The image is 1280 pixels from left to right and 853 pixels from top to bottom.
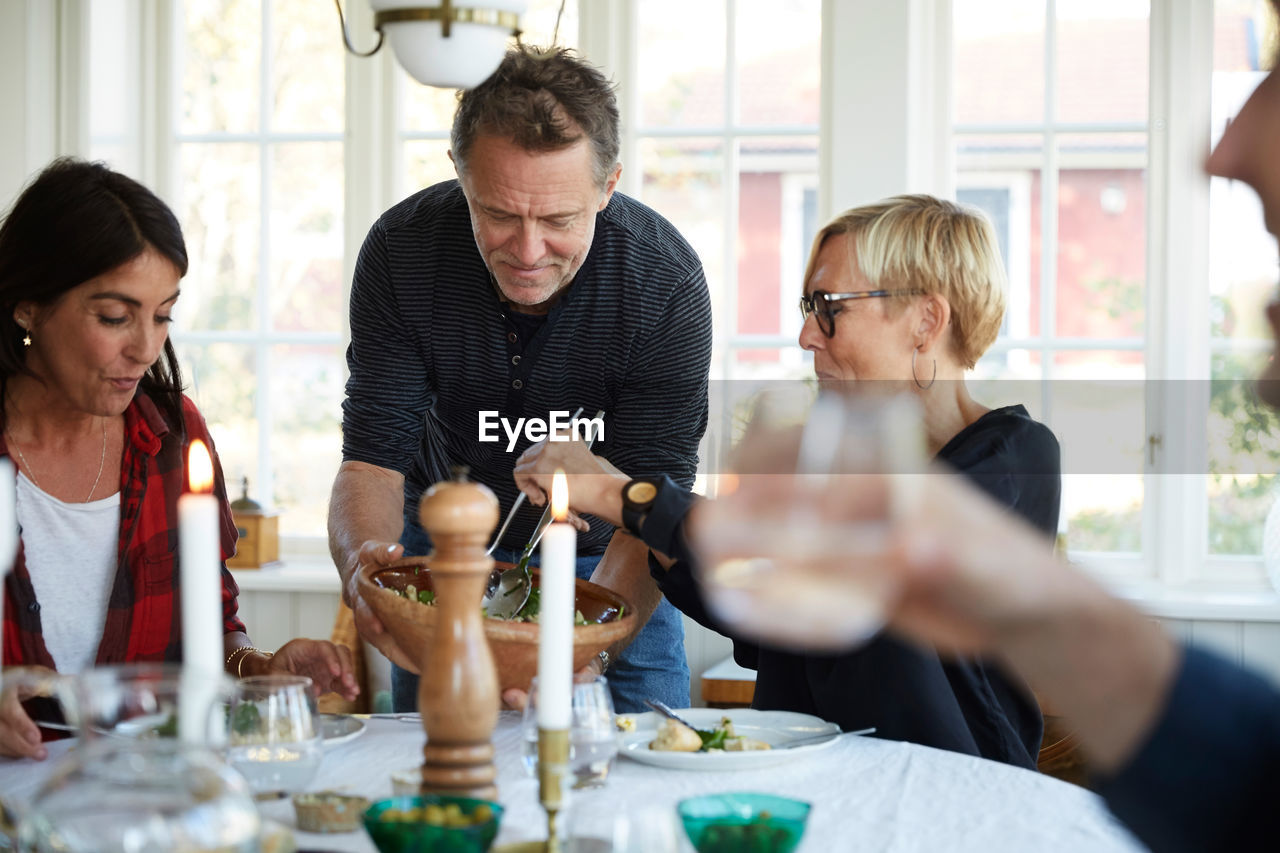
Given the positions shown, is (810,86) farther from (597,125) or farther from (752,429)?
(752,429)

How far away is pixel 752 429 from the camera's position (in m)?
1.17

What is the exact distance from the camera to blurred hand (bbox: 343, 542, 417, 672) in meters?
1.56

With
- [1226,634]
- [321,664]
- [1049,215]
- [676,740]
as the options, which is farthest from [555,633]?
[1049,215]

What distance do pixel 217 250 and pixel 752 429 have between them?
3260 mm

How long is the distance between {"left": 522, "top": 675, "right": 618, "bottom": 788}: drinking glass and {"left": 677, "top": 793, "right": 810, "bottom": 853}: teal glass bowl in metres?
0.25

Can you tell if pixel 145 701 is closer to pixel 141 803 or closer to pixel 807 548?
pixel 141 803

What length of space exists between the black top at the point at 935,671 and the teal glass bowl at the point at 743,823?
693 mm

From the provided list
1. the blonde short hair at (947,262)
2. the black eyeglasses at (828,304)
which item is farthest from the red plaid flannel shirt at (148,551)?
the blonde short hair at (947,262)

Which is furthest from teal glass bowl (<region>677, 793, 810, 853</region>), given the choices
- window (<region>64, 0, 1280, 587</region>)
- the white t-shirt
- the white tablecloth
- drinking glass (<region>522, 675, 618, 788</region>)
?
window (<region>64, 0, 1280, 587</region>)

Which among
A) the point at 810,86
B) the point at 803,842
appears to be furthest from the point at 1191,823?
the point at 810,86

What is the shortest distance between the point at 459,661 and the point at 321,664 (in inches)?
26.9

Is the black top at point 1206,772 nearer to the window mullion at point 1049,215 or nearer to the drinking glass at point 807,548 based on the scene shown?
the drinking glass at point 807,548

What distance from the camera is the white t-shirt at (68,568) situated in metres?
1.88

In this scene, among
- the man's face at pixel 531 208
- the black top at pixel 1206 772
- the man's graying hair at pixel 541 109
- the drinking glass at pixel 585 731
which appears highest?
the man's graying hair at pixel 541 109
